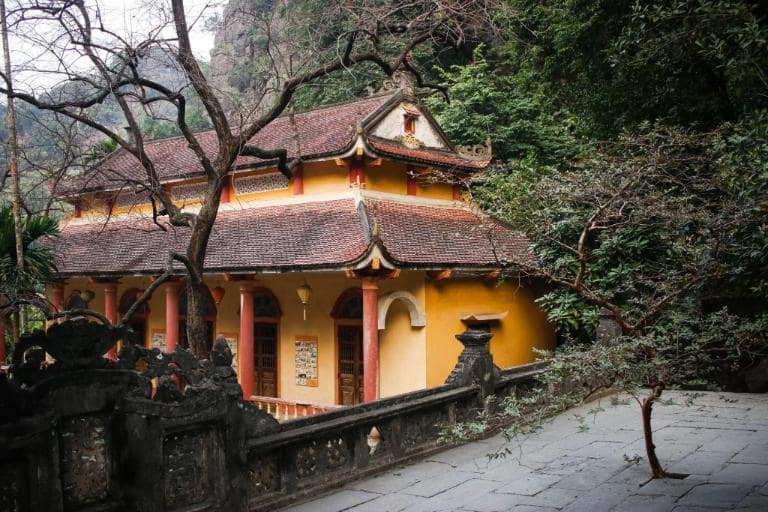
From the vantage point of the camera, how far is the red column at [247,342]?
1401 centimetres

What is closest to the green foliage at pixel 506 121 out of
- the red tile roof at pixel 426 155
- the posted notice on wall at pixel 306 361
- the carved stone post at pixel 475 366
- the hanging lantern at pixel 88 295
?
the red tile roof at pixel 426 155

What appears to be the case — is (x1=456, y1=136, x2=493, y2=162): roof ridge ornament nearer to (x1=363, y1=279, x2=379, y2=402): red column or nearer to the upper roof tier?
the upper roof tier

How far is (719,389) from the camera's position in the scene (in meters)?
13.4

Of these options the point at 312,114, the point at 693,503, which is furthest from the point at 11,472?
the point at 312,114

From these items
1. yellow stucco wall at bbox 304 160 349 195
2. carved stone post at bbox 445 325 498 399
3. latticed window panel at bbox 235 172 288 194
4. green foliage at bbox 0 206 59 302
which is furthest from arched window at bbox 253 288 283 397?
carved stone post at bbox 445 325 498 399

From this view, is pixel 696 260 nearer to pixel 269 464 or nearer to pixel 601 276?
pixel 269 464

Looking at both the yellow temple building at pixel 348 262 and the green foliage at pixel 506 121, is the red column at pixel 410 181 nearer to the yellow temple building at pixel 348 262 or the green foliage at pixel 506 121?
the yellow temple building at pixel 348 262

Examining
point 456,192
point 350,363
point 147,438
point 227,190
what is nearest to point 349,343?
point 350,363

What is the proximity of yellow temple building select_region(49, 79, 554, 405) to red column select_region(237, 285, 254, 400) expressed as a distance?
2cm

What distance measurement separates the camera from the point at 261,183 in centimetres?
1553

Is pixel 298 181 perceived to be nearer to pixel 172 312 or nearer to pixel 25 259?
pixel 172 312

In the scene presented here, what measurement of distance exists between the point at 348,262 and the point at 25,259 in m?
5.46

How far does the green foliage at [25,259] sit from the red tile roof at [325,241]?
1234 millimetres

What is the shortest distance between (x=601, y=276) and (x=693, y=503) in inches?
340
